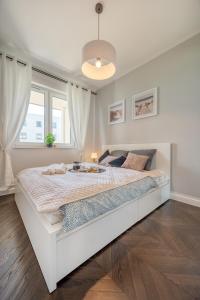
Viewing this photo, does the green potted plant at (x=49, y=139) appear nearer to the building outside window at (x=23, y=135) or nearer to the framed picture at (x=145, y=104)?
the building outside window at (x=23, y=135)

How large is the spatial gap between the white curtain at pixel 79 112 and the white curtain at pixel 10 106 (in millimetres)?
1085

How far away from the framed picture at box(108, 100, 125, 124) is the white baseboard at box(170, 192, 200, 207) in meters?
1.97

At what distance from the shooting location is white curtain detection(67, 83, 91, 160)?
360cm

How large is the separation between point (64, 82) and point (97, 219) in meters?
3.40

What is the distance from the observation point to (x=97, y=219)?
4.00 ft

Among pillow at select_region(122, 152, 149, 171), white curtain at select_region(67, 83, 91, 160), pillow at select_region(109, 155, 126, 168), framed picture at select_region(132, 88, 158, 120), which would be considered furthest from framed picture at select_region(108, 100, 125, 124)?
pillow at select_region(122, 152, 149, 171)

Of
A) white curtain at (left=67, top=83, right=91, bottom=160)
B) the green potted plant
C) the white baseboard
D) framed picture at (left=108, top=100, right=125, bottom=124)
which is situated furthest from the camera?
white curtain at (left=67, top=83, right=91, bottom=160)

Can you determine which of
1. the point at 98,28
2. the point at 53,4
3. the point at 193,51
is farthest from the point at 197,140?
the point at 53,4

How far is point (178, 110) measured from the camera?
2.48 m

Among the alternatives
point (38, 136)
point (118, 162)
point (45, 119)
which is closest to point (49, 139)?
point (38, 136)

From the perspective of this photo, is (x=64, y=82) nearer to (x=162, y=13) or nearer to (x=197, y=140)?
(x=162, y=13)

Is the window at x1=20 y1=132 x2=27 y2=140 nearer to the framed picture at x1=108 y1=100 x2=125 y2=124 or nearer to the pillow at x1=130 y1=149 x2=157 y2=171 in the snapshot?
the framed picture at x1=108 y1=100 x2=125 y2=124

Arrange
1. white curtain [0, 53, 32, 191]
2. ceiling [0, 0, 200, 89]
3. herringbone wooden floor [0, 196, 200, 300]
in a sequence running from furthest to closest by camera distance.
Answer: white curtain [0, 53, 32, 191] < ceiling [0, 0, 200, 89] < herringbone wooden floor [0, 196, 200, 300]

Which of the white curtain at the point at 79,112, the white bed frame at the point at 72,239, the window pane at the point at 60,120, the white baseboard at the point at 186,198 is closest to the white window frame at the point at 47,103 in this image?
the window pane at the point at 60,120
